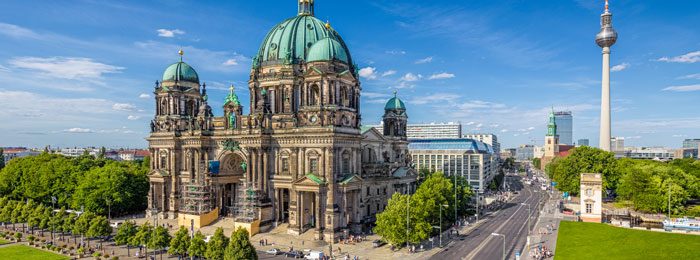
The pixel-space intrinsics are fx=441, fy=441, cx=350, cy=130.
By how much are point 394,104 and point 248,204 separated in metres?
45.5

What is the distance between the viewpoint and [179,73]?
104 m

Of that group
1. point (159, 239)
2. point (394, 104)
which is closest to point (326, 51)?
point (394, 104)

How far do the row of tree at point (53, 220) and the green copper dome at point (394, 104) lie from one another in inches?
2598

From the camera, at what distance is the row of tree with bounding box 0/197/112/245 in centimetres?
7412

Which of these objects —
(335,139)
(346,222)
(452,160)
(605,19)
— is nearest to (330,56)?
(335,139)

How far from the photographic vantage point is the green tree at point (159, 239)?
216 ft

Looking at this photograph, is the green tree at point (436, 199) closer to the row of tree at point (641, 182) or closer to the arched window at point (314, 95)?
the arched window at point (314, 95)

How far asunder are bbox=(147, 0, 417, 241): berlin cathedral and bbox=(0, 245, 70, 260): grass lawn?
24.6 m

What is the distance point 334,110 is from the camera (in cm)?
7925

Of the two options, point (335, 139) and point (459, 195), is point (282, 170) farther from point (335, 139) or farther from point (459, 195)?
point (459, 195)

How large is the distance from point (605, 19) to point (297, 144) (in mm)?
138506

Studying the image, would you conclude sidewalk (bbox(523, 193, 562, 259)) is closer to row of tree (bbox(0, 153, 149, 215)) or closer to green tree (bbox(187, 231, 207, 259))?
green tree (bbox(187, 231, 207, 259))

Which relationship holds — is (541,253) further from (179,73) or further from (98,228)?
(179,73)

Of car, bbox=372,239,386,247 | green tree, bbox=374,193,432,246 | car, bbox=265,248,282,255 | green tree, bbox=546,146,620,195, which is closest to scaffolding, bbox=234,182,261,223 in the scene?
car, bbox=265,248,282,255
